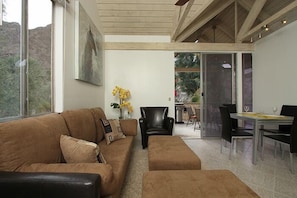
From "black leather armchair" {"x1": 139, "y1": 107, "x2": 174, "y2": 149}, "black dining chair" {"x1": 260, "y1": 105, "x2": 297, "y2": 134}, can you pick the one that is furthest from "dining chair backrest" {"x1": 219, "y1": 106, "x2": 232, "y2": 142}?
"black leather armchair" {"x1": 139, "y1": 107, "x2": 174, "y2": 149}

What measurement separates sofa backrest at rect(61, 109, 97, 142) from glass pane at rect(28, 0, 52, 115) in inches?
11.9

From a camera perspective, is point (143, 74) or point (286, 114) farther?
point (143, 74)

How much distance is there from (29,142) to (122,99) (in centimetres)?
342

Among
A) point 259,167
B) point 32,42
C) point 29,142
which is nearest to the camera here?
point 29,142

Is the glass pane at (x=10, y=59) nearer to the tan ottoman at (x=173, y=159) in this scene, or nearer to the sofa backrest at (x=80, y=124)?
the sofa backrest at (x=80, y=124)

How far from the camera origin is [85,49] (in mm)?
3135

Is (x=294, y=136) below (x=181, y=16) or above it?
below

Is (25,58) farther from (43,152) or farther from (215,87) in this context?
(215,87)

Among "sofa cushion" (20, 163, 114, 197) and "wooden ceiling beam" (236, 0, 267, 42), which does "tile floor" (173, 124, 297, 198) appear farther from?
"wooden ceiling beam" (236, 0, 267, 42)

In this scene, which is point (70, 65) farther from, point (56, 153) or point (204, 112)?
point (204, 112)

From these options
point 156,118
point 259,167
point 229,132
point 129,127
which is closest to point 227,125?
point 229,132

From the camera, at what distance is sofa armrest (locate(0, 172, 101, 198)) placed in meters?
1.06

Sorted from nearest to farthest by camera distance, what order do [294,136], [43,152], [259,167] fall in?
[43,152], [294,136], [259,167]

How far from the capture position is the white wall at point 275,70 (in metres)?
3.79
